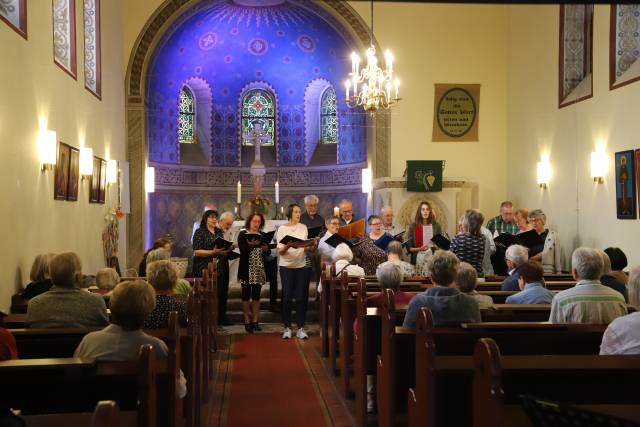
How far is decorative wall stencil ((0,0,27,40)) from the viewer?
668 cm

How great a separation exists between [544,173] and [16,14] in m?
8.21

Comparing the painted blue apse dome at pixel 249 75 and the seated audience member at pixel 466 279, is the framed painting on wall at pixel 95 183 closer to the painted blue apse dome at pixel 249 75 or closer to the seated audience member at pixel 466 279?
the painted blue apse dome at pixel 249 75

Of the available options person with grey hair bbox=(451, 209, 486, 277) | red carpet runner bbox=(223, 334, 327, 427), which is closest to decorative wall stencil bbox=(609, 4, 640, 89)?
person with grey hair bbox=(451, 209, 486, 277)

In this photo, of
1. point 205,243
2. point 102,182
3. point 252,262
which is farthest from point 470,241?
point 102,182

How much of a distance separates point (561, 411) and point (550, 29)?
11.3m

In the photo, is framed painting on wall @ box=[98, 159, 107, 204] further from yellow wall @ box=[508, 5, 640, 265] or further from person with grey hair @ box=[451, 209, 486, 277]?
yellow wall @ box=[508, 5, 640, 265]

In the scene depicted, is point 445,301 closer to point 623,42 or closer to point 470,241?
point 470,241

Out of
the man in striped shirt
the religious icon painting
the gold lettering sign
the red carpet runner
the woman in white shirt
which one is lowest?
the red carpet runner

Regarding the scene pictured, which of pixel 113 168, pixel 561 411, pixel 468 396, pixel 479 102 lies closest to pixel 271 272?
pixel 113 168

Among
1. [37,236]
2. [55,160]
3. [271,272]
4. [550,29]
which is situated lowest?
[271,272]

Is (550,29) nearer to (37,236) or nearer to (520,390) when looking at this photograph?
(37,236)

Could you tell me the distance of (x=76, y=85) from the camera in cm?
952

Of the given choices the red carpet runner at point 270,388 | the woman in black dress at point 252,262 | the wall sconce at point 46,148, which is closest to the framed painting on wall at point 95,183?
the wall sconce at point 46,148

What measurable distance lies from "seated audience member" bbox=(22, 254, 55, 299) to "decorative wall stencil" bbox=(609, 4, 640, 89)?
283 inches
